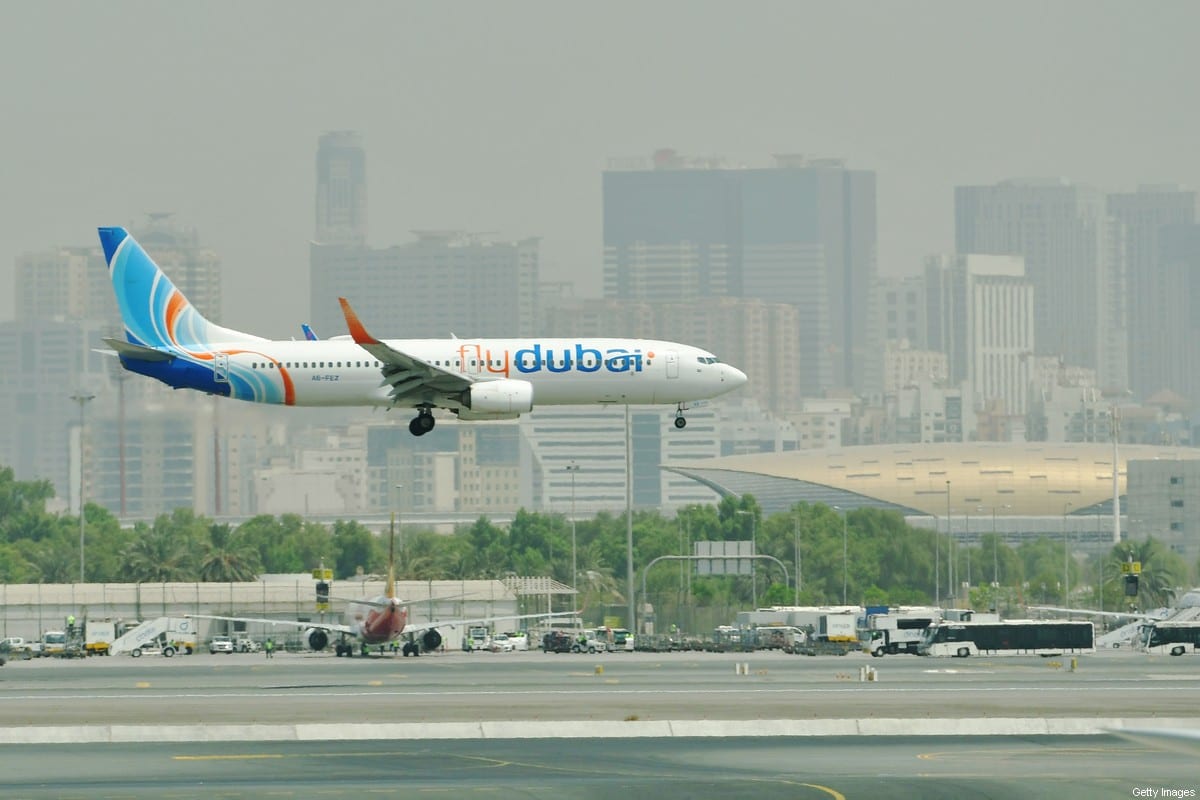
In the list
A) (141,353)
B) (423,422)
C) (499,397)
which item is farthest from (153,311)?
(499,397)

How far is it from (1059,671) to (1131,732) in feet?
210

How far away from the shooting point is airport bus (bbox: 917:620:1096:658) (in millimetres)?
117125

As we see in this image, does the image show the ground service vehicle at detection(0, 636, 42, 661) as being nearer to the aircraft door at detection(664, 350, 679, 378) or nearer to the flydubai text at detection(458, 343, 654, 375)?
the flydubai text at detection(458, 343, 654, 375)

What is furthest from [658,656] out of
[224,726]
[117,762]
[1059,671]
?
[117,762]

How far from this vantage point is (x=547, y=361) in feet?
319

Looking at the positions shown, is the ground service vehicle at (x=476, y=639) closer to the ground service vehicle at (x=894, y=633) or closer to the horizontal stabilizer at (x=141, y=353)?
the ground service vehicle at (x=894, y=633)

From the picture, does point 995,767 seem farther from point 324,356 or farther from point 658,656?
point 658,656

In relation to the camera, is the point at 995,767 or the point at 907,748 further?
the point at 907,748

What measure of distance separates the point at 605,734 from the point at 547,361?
103ft

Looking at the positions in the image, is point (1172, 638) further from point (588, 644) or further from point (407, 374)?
point (407, 374)

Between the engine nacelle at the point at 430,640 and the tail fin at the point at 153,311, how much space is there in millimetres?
32817

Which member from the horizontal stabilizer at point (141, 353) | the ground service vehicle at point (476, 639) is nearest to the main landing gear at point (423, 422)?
the horizontal stabilizer at point (141, 353)

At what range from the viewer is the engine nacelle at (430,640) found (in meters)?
131

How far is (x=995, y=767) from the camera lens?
59812 millimetres
